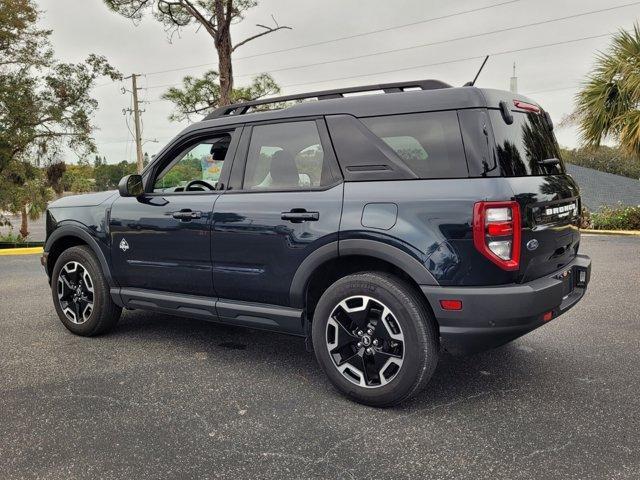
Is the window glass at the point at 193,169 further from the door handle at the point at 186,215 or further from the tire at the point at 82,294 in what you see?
the tire at the point at 82,294

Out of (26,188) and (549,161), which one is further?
(26,188)

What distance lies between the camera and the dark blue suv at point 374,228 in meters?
2.94

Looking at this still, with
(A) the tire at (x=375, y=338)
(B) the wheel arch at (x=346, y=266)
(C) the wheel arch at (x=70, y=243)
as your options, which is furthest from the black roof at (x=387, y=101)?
(C) the wheel arch at (x=70, y=243)

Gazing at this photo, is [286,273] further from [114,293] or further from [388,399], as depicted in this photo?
[114,293]

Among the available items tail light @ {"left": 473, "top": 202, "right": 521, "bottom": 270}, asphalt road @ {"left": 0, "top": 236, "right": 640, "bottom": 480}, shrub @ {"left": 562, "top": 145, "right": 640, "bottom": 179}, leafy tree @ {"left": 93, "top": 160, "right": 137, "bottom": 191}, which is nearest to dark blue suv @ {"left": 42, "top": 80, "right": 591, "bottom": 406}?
tail light @ {"left": 473, "top": 202, "right": 521, "bottom": 270}

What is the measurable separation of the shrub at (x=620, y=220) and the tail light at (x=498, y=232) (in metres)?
13.2

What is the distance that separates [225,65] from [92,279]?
1332 centimetres

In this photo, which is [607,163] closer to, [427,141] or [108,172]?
[427,141]

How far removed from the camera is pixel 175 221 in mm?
4062

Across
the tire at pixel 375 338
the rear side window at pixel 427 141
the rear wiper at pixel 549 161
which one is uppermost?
the rear side window at pixel 427 141

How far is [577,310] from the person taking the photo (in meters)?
5.53

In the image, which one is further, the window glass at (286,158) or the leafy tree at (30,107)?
the leafy tree at (30,107)

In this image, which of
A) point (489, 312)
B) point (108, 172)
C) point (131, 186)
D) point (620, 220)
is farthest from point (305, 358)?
point (108, 172)

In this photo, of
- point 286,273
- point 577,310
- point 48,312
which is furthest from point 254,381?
point 577,310
